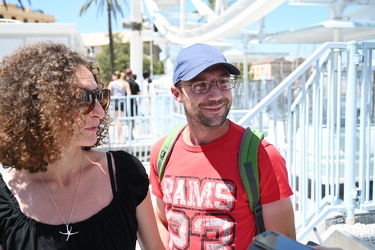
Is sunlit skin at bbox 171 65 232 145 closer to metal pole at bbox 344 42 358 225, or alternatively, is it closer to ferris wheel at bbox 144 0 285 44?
metal pole at bbox 344 42 358 225

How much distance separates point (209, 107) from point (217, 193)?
0.39m

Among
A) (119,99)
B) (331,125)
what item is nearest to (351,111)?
(331,125)

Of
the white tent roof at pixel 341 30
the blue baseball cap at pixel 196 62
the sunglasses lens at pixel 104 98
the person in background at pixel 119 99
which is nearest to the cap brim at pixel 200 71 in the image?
the blue baseball cap at pixel 196 62

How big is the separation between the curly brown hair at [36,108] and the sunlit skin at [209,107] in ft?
1.76

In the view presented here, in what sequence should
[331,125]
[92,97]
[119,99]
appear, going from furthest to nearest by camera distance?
1. [119,99]
2. [331,125]
3. [92,97]

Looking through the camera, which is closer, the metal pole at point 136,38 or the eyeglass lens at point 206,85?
the eyeglass lens at point 206,85

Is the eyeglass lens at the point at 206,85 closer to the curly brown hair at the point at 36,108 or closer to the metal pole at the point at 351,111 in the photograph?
the curly brown hair at the point at 36,108

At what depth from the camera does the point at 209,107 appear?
188 centimetres

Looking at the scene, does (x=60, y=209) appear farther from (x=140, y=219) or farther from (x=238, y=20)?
(x=238, y=20)

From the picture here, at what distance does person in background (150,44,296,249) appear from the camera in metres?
1.80

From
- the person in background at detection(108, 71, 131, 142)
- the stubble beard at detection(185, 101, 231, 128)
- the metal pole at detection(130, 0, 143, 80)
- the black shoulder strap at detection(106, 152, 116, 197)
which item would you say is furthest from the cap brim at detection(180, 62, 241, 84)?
the metal pole at detection(130, 0, 143, 80)

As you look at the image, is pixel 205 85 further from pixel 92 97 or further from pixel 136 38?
pixel 136 38

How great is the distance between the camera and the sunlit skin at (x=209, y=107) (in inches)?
73.6

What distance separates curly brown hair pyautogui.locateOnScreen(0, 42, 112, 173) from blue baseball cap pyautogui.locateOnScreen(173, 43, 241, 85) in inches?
20.4
